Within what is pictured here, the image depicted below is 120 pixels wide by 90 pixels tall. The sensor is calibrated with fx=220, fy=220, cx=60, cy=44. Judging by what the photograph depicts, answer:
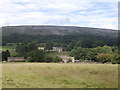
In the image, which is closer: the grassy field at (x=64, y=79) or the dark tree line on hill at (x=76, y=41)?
the grassy field at (x=64, y=79)

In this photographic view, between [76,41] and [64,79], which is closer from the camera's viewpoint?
[64,79]

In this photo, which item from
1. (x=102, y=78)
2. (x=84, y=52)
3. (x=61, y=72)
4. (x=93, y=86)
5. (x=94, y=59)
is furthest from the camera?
(x=84, y=52)

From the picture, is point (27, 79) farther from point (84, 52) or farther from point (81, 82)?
point (84, 52)

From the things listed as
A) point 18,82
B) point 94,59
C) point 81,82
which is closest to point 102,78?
point 81,82

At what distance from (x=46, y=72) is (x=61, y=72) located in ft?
5.06

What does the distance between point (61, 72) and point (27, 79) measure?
4.43m

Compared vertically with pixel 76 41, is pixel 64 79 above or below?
below

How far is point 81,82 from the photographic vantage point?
18.8 meters

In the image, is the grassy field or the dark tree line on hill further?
the dark tree line on hill

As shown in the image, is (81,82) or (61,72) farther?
(61,72)

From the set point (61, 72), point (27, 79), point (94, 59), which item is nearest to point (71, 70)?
point (61, 72)

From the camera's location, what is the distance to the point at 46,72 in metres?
22.6

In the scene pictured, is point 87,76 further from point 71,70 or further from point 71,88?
point 71,88

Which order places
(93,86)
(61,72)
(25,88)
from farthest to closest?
(61,72)
(93,86)
(25,88)
